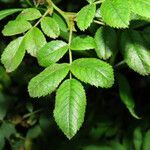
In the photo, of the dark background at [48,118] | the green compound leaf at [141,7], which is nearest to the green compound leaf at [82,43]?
the green compound leaf at [141,7]

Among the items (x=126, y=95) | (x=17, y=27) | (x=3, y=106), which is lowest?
(x=3, y=106)

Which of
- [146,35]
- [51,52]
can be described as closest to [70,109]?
[51,52]

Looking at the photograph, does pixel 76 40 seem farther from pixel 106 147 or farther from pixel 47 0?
pixel 106 147

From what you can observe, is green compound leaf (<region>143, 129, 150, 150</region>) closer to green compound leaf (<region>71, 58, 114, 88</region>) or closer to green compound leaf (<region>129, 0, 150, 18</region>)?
green compound leaf (<region>71, 58, 114, 88</region>)

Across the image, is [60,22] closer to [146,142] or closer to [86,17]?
[86,17]

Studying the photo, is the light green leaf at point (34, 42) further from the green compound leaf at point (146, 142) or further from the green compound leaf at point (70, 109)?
the green compound leaf at point (146, 142)

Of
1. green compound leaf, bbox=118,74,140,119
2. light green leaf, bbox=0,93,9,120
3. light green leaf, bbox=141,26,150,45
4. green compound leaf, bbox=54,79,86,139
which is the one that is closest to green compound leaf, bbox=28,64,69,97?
green compound leaf, bbox=54,79,86,139

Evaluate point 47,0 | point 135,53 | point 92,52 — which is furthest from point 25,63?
point 135,53
